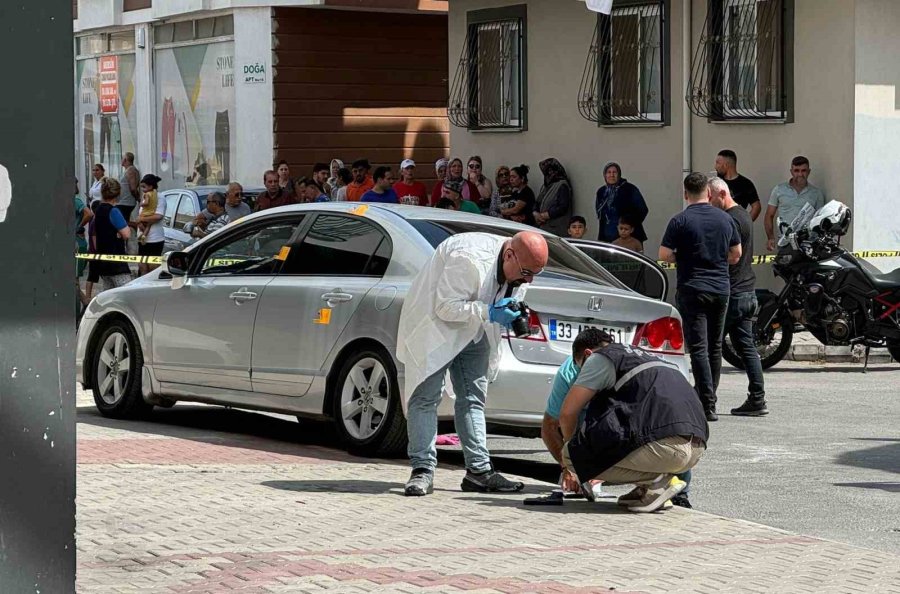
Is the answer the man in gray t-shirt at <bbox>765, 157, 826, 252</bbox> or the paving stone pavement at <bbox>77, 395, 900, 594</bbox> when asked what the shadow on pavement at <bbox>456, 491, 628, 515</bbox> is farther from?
the man in gray t-shirt at <bbox>765, 157, 826, 252</bbox>

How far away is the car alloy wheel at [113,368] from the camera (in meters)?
11.7

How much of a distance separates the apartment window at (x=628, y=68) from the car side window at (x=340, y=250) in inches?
392

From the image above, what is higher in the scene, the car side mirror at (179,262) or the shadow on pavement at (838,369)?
the car side mirror at (179,262)

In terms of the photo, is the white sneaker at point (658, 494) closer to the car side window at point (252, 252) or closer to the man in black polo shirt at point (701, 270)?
the car side window at point (252, 252)

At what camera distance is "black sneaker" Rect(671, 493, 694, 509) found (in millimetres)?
8367

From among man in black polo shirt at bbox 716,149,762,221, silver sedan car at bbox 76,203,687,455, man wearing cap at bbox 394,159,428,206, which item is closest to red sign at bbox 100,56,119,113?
man wearing cap at bbox 394,159,428,206

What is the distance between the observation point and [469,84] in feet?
77.0

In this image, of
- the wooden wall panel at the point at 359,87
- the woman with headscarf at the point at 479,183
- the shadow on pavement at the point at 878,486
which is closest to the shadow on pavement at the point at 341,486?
the shadow on pavement at the point at 878,486

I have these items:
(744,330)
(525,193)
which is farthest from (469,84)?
(744,330)

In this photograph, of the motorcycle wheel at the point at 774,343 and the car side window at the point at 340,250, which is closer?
the car side window at the point at 340,250

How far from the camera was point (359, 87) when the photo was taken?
1214 inches

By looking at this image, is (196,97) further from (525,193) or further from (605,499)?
(605,499)

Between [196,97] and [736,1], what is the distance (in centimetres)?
1488

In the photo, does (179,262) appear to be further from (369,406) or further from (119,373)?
(369,406)
